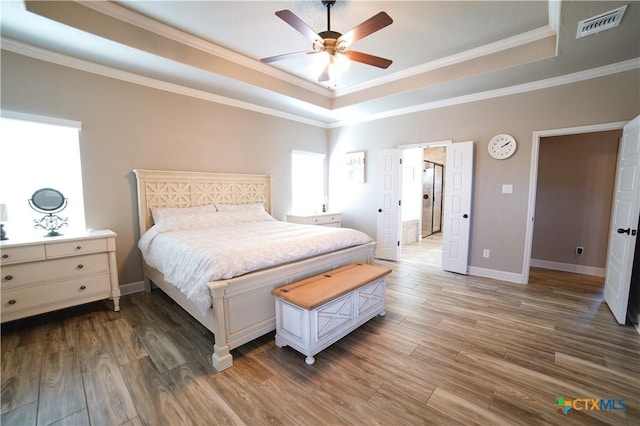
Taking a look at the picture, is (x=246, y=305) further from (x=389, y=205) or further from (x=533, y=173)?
(x=533, y=173)

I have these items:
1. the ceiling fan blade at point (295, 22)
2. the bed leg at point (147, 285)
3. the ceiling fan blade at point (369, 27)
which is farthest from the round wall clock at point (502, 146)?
the bed leg at point (147, 285)

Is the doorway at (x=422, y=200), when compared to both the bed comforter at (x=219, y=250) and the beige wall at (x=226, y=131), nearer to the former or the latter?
the beige wall at (x=226, y=131)

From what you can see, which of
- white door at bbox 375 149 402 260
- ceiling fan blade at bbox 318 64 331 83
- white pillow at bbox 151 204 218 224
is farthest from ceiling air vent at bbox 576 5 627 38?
white pillow at bbox 151 204 218 224

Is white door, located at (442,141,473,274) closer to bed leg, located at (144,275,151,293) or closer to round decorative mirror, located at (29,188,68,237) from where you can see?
bed leg, located at (144,275,151,293)

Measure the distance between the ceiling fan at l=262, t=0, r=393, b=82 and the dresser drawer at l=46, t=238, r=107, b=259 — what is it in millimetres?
2617

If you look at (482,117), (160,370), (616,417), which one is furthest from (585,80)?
(160,370)

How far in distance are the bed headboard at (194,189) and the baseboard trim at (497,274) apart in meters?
3.63

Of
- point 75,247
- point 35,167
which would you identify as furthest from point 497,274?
point 35,167

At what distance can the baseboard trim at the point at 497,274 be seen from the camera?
382 cm

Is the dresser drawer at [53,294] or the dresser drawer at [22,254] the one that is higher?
the dresser drawer at [22,254]

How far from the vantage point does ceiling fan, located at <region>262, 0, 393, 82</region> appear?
2.01 meters

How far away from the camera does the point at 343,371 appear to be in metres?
1.98

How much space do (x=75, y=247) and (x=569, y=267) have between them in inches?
271

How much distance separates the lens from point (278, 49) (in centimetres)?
326
